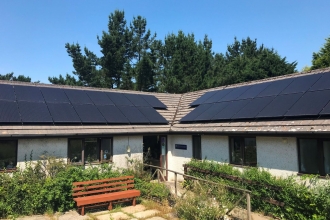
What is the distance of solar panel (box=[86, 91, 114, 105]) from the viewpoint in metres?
14.3

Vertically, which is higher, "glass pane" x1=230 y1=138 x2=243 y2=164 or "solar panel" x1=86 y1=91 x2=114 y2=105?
"solar panel" x1=86 y1=91 x2=114 y2=105

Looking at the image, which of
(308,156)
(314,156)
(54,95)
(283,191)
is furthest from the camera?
(54,95)

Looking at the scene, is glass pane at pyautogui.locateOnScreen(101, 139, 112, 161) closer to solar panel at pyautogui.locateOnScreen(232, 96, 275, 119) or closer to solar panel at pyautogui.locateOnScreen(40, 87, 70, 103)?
solar panel at pyautogui.locateOnScreen(40, 87, 70, 103)

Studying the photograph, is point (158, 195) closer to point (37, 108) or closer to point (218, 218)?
point (218, 218)

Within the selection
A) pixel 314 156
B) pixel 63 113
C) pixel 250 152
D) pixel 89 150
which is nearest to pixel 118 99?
pixel 63 113

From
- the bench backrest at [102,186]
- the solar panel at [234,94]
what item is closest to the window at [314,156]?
the solar panel at [234,94]

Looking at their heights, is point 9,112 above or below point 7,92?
below

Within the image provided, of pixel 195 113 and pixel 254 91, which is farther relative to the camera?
pixel 195 113

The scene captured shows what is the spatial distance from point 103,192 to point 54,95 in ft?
19.3

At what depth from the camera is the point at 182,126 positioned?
14086 mm

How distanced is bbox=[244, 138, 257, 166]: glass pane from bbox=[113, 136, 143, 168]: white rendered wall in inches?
210

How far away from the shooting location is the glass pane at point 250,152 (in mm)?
10658

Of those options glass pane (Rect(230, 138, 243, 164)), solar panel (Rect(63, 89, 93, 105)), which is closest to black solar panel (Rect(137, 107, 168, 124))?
solar panel (Rect(63, 89, 93, 105))

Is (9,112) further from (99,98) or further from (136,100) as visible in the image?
(136,100)
